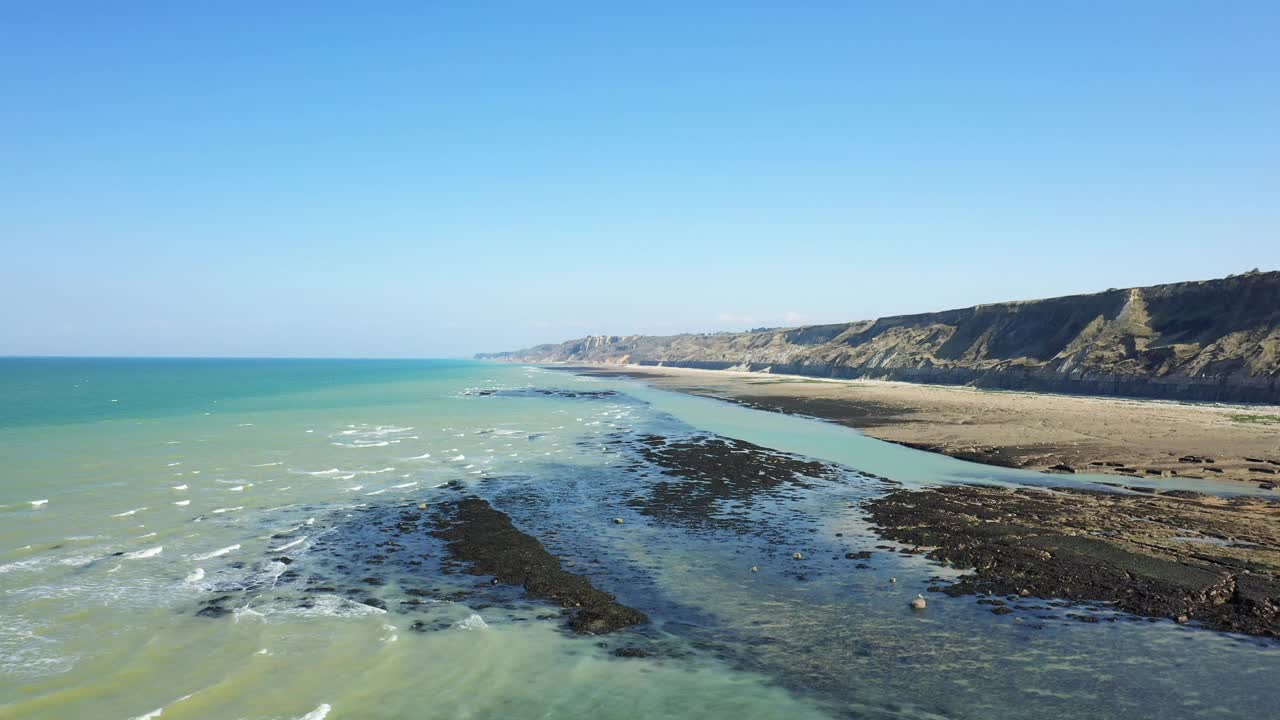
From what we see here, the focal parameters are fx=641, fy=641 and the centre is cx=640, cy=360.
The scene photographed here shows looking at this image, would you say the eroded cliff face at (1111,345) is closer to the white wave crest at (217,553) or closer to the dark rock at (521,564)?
the dark rock at (521,564)

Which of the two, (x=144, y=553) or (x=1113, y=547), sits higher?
(x=1113, y=547)

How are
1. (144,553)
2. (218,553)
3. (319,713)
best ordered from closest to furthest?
(319,713) → (144,553) → (218,553)

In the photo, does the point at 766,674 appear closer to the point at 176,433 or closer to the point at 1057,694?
the point at 1057,694

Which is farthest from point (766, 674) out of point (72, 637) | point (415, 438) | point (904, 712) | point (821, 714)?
point (415, 438)

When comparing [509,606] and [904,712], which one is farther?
[509,606]

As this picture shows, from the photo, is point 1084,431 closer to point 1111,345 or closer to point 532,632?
point 532,632

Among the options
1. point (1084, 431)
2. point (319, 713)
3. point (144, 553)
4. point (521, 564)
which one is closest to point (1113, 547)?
point (521, 564)
